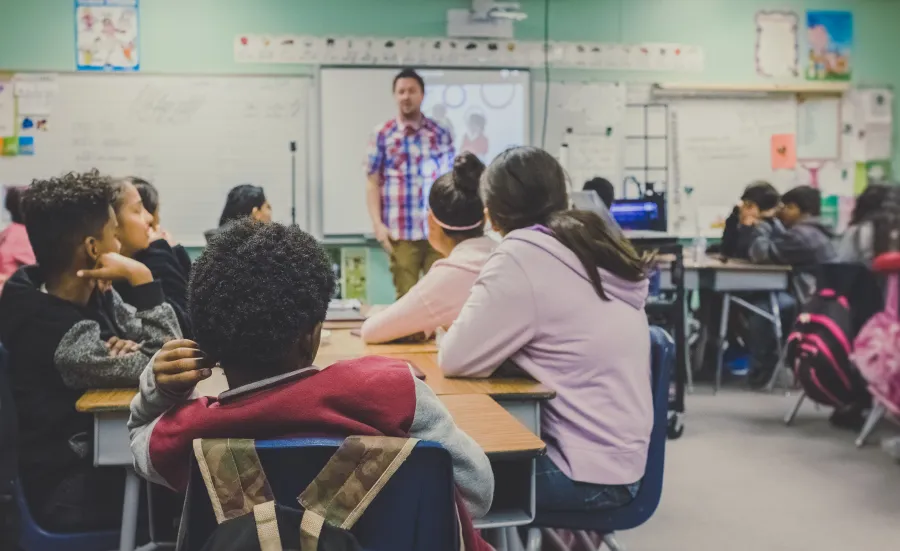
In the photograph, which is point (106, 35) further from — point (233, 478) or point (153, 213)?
point (233, 478)

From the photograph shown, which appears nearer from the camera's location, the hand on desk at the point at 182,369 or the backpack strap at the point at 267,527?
the backpack strap at the point at 267,527

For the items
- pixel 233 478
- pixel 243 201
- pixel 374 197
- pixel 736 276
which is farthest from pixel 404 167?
pixel 233 478

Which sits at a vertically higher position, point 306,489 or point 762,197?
point 762,197

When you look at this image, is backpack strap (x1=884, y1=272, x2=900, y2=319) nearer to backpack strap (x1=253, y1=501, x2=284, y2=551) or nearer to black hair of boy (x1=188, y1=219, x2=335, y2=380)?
black hair of boy (x1=188, y1=219, x2=335, y2=380)

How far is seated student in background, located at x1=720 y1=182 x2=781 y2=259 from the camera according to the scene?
5562mm

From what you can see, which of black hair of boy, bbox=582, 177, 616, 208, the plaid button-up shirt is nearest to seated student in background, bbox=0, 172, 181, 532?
the plaid button-up shirt

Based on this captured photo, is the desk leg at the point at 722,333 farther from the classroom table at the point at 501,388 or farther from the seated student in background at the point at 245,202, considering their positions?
the classroom table at the point at 501,388

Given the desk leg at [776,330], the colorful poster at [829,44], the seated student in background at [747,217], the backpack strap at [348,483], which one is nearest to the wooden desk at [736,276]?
the desk leg at [776,330]

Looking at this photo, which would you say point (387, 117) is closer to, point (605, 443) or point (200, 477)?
point (605, 443)

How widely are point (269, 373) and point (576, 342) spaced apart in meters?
0.97

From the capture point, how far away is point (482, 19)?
20.0 ft

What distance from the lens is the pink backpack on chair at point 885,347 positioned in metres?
3.68

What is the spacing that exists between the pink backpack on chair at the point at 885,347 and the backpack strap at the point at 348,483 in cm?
315

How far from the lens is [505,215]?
214cm
